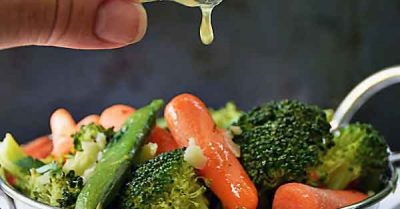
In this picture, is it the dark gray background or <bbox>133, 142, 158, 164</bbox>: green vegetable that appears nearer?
<bbox>133, 142, 158, 164</bbox>: green vegetable

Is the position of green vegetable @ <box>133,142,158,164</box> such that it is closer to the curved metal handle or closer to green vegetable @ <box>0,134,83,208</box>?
green vegetable @ <box>0,134,83,208</box>

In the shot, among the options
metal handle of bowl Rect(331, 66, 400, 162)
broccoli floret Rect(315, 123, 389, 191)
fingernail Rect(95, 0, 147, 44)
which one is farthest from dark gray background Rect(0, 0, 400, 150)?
fingernail Rect(95, 0, 147, 44)

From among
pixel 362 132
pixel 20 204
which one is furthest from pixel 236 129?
pixel 20 204

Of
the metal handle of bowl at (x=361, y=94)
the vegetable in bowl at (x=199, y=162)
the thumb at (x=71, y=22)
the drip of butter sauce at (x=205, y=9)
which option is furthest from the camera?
the metal handle of bowl at (x=361, y=94)

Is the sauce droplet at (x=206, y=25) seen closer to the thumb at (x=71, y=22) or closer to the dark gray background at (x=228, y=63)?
the thumb at (x=71, y=22)

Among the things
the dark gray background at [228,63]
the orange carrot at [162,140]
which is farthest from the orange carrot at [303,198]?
the dark gray background at [228,63]
